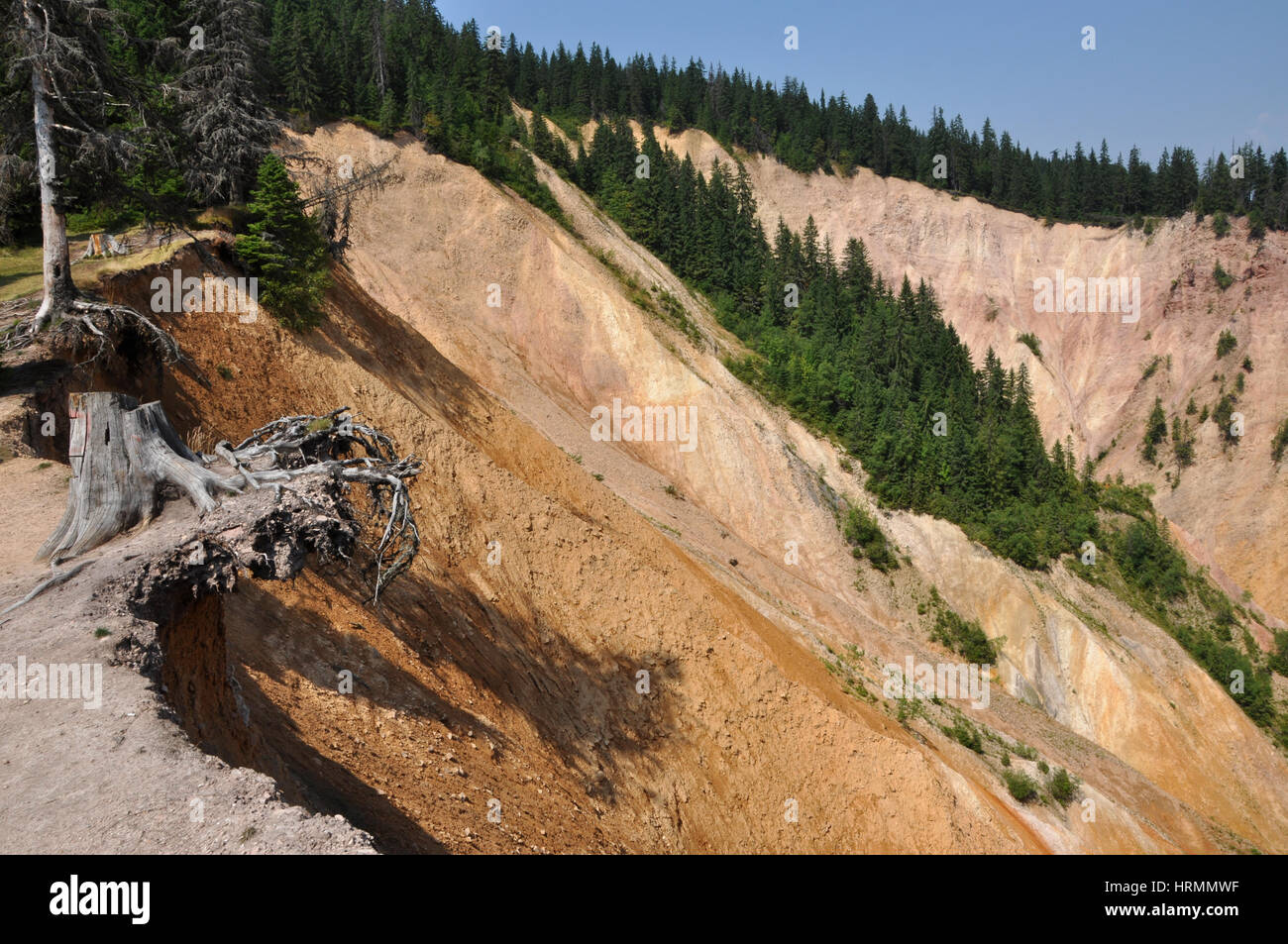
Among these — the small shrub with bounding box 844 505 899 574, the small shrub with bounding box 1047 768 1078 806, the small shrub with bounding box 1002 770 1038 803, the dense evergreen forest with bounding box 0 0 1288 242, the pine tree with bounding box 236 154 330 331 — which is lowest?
the small shrub with bounding box 1047 768 1078 806

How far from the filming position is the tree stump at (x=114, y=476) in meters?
8.68

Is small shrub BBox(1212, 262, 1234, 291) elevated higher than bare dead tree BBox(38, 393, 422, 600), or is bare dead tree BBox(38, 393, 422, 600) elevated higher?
small shrub BBox(1212, 262, 1234, 291)

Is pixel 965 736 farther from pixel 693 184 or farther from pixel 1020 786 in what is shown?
pixel 693 184

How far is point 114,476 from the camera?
875 centimetres

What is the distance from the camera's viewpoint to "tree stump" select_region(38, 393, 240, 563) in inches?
342

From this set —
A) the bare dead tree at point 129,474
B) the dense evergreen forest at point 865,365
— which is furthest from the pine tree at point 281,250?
the dense evergreen forest at point 865,365

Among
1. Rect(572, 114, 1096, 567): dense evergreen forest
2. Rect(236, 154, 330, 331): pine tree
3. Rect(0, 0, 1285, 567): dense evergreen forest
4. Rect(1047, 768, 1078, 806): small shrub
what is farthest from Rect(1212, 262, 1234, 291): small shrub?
Rect(236, 154, 330, 331): pine tree

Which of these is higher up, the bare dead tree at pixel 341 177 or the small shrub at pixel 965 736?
the bare dead tree at pixel 341 177

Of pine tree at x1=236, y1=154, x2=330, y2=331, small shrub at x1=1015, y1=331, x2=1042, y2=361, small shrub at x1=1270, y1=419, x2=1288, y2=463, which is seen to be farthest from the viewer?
small shrub at x1=1015, y1=331, x2=1042, y2=361

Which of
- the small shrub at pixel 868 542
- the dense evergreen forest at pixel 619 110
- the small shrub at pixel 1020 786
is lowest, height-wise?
the small shrub at pixel 1020 786

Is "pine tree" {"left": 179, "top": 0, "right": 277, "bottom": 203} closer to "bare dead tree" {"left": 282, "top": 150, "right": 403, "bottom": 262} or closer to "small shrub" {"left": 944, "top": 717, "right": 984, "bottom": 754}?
"bare dead tree" {"left": 282, "top": 150, "right": 403, "bottom": 262}

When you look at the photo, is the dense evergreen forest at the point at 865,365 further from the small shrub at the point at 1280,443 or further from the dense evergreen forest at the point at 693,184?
the small shrub at the point at 1280,443

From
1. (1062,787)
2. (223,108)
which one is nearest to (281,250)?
(223,108)

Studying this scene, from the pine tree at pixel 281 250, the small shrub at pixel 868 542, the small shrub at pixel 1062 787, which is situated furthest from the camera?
the small shrub at pixel 868 542
